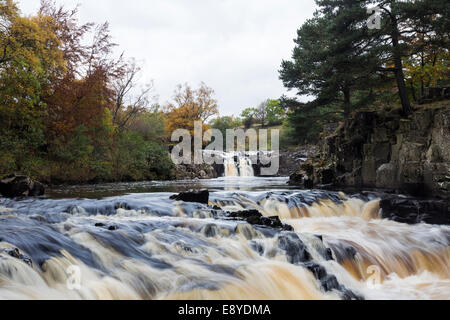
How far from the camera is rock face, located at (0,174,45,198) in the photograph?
10312mm

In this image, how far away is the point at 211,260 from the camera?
15.6 feet

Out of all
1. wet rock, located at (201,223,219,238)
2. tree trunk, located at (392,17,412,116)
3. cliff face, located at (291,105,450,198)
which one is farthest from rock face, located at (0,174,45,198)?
tree trunk, located at (392,17,412,116)

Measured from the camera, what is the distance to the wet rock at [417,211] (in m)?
8.29

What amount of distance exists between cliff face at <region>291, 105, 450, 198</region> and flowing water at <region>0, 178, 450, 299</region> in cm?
309

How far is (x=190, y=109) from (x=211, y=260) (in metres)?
35.2

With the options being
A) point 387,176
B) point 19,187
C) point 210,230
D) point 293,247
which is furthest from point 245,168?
point 293,247

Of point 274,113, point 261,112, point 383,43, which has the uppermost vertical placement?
point 261,112

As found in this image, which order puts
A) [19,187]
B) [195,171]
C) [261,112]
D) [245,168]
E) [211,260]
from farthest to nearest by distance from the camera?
[261,112] → [245,168] → [195,171] → [19,187] → [211,260]

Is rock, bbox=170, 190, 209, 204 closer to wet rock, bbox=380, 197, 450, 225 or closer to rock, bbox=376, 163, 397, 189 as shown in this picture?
wet rock, bbox=380, 197, 450, 225

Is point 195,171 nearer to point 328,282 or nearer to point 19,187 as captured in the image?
point 19,187

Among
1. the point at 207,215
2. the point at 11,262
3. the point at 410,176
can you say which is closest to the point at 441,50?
the point at 410,176

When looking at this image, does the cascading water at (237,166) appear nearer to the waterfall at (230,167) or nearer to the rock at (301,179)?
the waterfall at (230,167)

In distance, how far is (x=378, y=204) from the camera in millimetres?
9539

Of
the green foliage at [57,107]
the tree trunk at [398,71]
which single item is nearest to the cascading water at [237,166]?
the green foliage at [57,107]
